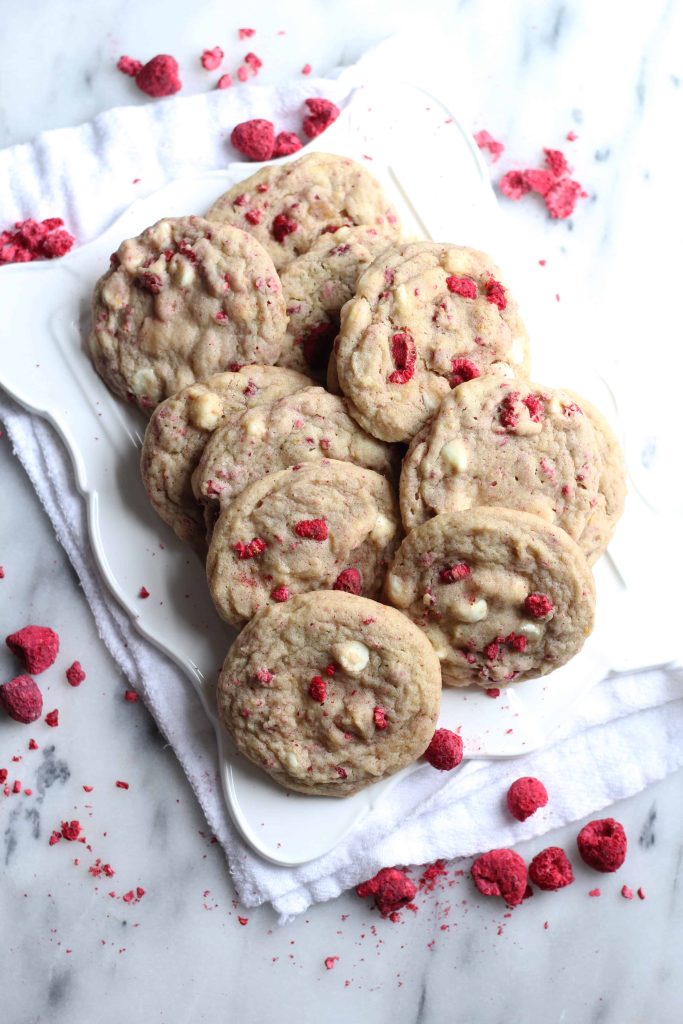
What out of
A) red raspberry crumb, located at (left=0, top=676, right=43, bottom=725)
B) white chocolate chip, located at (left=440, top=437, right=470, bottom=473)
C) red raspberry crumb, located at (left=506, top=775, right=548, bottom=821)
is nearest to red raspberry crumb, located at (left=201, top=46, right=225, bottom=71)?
white chocolate chip, located at (left=440, top=437, right=470, bottom=473)

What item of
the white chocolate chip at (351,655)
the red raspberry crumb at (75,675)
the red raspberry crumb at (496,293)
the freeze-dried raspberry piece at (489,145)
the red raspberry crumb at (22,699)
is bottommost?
the red raspberry crumb at (22,699)

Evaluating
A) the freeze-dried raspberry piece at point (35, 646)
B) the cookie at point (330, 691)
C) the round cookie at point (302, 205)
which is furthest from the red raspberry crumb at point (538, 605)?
the freeze-dried raspberry piece at point (35, 646)

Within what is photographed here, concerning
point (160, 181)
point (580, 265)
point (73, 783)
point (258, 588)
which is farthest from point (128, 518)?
point (580, 265)

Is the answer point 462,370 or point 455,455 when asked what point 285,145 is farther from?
point 455,455

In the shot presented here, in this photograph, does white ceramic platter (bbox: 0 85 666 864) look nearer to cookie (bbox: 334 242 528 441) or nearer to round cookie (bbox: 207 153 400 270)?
round cookie (bbox: 207 153 400 270)

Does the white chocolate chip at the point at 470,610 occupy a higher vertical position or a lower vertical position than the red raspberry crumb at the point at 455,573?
lower

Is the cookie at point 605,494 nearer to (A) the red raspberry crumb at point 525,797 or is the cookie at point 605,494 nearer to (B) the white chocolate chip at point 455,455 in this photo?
(B) the white chocolate chip at point 455,455

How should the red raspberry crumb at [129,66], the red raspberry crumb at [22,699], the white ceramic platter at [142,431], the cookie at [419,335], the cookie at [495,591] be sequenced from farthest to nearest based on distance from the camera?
the red raspberry crumb at [129,66], the red raspberry crumb at [22,699], the white ceramic platter at [142,431], the cookie at [419,335], the cookie at [495,591]
